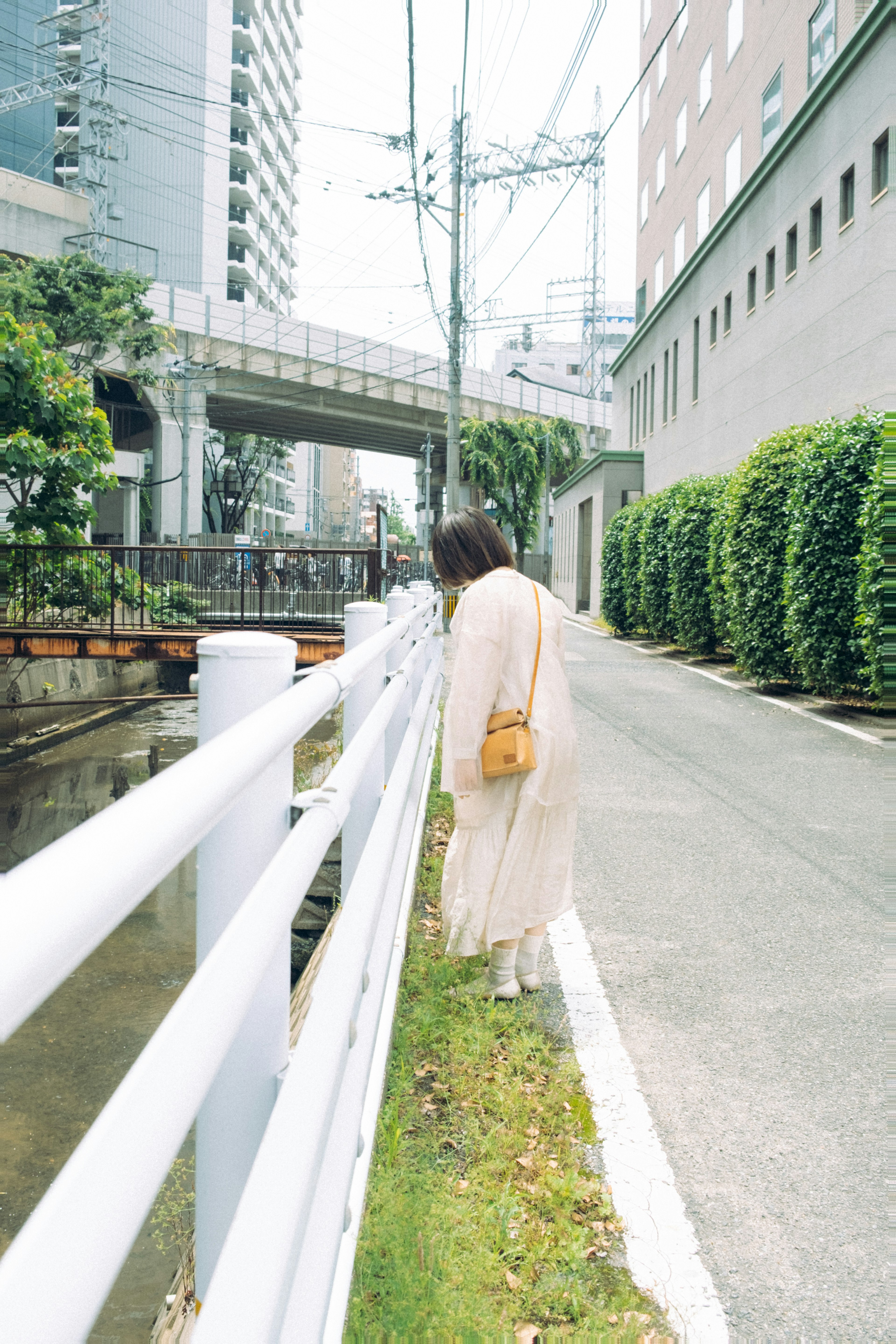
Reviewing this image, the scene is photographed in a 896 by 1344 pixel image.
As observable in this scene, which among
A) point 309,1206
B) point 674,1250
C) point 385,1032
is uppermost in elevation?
point 309,1206

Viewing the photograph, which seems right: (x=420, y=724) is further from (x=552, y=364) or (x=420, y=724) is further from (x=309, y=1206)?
(x=552, y=364)

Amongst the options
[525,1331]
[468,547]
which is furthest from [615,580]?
[525,1331]

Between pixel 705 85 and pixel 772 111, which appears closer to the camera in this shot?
pixel 772 111

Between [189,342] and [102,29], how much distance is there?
54.5 feet

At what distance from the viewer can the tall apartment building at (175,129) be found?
59375mm

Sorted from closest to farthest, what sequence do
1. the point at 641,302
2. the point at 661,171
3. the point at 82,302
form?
1. the point at 82,302
2. the point at 661,171
3. the point at 641,302

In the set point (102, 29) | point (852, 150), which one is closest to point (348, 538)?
point (102, 29)

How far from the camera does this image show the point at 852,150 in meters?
14.8

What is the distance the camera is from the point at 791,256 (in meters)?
18.2

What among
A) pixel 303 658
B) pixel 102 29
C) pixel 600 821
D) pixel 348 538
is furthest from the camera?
pixel 348 538

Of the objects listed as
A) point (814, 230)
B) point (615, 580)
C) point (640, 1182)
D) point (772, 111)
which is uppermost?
point (772, 111)

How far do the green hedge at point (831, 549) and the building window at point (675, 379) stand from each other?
649 inches

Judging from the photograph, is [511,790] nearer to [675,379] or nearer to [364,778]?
[364,778]

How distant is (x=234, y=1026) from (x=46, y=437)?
1637 cm
